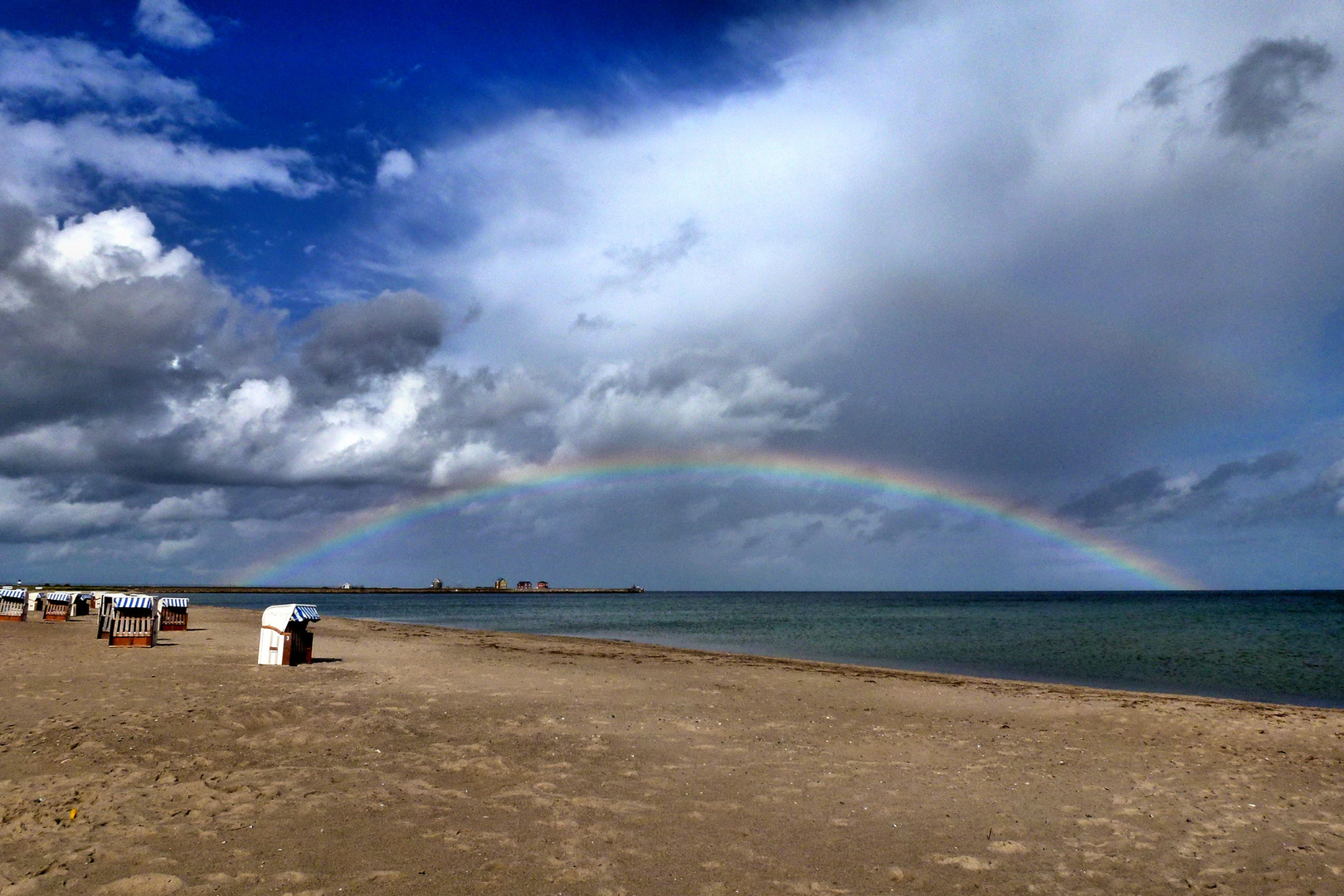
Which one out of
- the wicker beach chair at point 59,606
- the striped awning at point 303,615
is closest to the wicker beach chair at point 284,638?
the striped awning at point 303,615

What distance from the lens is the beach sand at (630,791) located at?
321 inches

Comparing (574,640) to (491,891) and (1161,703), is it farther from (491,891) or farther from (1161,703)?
(491,891)

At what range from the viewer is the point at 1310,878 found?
8680 millimetres

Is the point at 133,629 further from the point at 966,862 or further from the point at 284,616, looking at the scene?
the point at 966,862

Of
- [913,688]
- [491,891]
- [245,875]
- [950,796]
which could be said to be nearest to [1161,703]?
[913,688]

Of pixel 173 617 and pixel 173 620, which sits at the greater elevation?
pixel 173 617

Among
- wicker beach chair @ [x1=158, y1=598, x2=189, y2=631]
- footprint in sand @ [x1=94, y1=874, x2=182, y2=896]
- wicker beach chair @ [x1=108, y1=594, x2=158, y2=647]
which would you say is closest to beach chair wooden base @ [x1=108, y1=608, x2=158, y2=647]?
wicker beach chair @ [x1=108, y1=594, x2=158, y2=647]

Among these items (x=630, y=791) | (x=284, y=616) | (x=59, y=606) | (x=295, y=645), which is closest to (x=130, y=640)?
(x=284, y=616)

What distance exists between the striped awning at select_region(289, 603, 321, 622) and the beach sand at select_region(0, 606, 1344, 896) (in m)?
2.96

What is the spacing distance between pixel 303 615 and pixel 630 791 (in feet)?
54.4

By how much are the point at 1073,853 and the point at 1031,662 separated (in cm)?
3463

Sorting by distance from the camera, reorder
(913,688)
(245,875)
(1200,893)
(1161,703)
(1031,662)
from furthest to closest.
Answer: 1. (1031,662)
2. (913,688)
3. (1161,703)
4. (1200,893)
5. (245,875)

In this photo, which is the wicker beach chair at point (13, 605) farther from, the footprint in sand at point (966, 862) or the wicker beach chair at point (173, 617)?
the footprint in sand at point (966, 862)

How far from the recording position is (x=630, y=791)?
11102 mm
